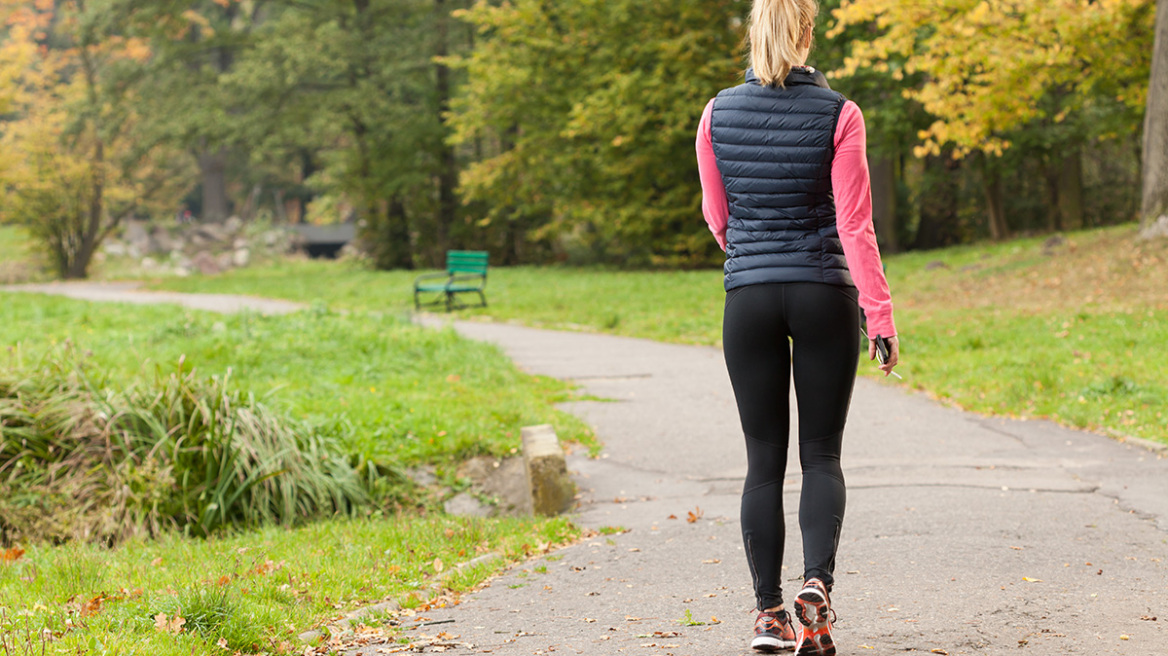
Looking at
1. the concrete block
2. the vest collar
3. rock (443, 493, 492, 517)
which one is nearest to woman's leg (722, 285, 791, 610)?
the vest collar

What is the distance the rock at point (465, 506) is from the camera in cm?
662

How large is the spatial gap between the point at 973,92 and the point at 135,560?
1455cm

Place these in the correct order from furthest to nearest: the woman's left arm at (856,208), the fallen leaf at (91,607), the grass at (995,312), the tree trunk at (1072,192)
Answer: the tree trunk at (1072,192) < the grass at (995,312) < the fallen leaf at (91,607) < the woman's left arm at (856,208)

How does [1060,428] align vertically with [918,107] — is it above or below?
below

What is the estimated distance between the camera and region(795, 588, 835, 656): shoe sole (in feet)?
10.5

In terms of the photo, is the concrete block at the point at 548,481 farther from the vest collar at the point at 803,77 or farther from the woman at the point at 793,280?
the vest collar at the point at 803,77

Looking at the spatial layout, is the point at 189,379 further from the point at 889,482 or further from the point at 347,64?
the point at 347,64

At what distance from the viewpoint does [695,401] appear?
9.13 m

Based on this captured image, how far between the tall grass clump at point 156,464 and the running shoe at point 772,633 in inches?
147

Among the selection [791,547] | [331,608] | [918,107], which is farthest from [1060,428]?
[918,107]

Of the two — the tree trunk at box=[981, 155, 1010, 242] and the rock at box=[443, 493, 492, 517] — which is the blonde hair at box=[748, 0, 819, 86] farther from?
the tree trunk at box=[981, 155, 1010, 242]

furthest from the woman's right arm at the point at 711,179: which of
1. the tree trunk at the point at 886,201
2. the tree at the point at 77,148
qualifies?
the tree at the point at 77,148

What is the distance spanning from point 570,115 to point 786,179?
71.7 ft

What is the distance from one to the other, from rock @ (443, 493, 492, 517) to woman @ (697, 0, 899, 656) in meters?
3.44
